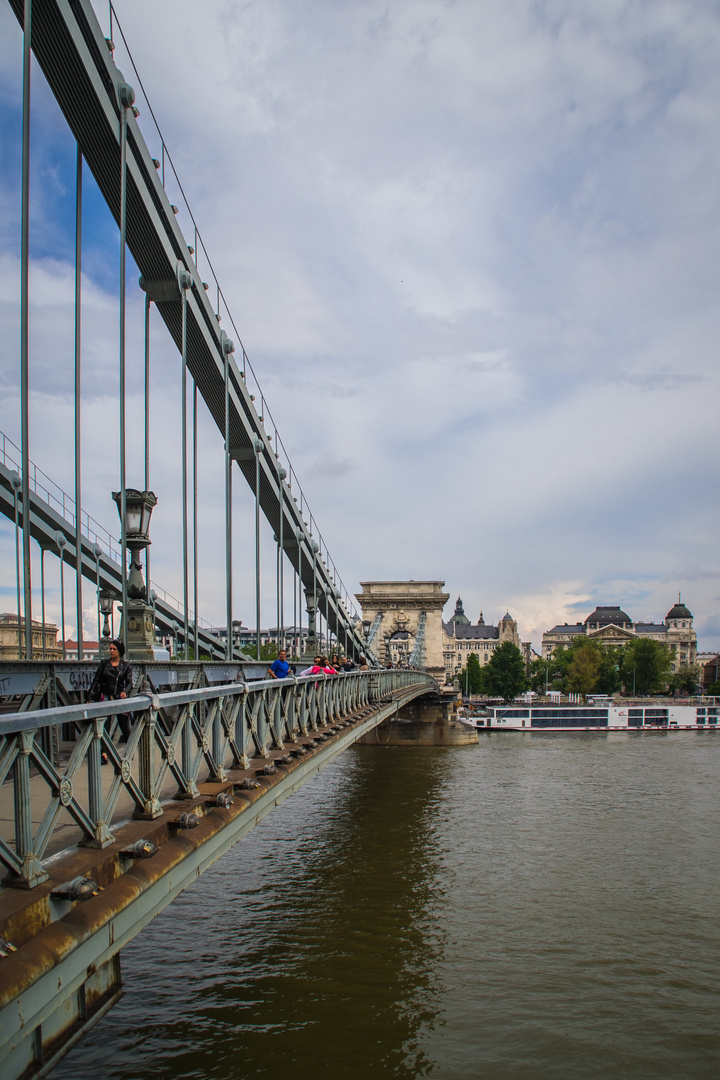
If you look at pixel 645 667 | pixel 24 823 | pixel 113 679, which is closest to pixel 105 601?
pixel 113 679

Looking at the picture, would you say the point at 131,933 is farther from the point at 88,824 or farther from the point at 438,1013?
the point at 438,1013

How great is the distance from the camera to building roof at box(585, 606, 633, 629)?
14650 centimetres

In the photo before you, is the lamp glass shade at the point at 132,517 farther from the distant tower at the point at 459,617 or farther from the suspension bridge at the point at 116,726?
the distant tower at the point at 459,617

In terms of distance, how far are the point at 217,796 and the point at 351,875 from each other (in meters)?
8.58

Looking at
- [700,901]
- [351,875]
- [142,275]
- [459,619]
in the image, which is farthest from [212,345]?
[459,619]

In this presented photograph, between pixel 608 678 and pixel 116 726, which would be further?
pixel 608 678

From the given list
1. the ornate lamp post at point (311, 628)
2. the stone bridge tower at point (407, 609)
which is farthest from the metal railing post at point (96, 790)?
the stone bridge tower at point (407, 609)

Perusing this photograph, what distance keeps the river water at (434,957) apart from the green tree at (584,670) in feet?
208

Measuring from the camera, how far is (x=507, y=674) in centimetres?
7825

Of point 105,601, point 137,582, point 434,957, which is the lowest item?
point 434,957

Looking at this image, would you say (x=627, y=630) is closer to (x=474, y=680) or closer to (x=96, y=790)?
(x=474, y=680)

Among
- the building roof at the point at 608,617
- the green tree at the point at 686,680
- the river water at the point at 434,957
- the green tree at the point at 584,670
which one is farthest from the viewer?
the building roof at the point at 608,617

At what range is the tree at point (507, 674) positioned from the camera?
77875 mm

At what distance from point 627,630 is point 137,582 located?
13934cm
